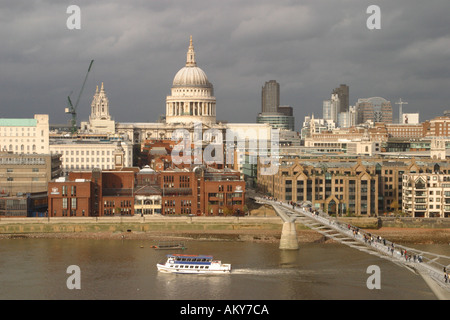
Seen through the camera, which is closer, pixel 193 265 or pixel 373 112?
pixel 193 265

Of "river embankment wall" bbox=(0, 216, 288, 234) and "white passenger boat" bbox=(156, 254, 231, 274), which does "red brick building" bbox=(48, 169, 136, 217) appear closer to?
"river embankment wall" bbox=(0, 216, 288, 234)

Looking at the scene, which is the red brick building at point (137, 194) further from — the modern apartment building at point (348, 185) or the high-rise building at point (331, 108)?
the high-rise building at point (331, 108)

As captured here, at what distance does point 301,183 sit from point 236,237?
Result: 25.5 feet

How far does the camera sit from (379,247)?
128 ft

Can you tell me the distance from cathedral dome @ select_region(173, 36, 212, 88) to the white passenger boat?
68.3 m

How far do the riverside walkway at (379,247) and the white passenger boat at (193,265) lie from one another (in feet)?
18.2

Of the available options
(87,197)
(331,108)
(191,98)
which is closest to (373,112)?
(331,108)

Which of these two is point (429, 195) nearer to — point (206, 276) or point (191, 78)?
point (206, 276)

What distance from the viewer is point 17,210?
2072 inches

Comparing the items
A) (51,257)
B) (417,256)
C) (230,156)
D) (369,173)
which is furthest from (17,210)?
(230,156)

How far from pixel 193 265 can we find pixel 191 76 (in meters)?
69.7

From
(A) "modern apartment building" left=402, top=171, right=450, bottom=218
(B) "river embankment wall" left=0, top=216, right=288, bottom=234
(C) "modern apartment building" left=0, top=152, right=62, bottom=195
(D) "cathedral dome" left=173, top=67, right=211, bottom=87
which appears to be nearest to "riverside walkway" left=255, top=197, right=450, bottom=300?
(B) "river embankment wall" left=0, top=216, right=288, bottom=234

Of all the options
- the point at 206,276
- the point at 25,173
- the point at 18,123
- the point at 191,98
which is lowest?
the point at 206,276

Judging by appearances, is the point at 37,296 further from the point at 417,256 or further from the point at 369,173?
the point at 369,173
